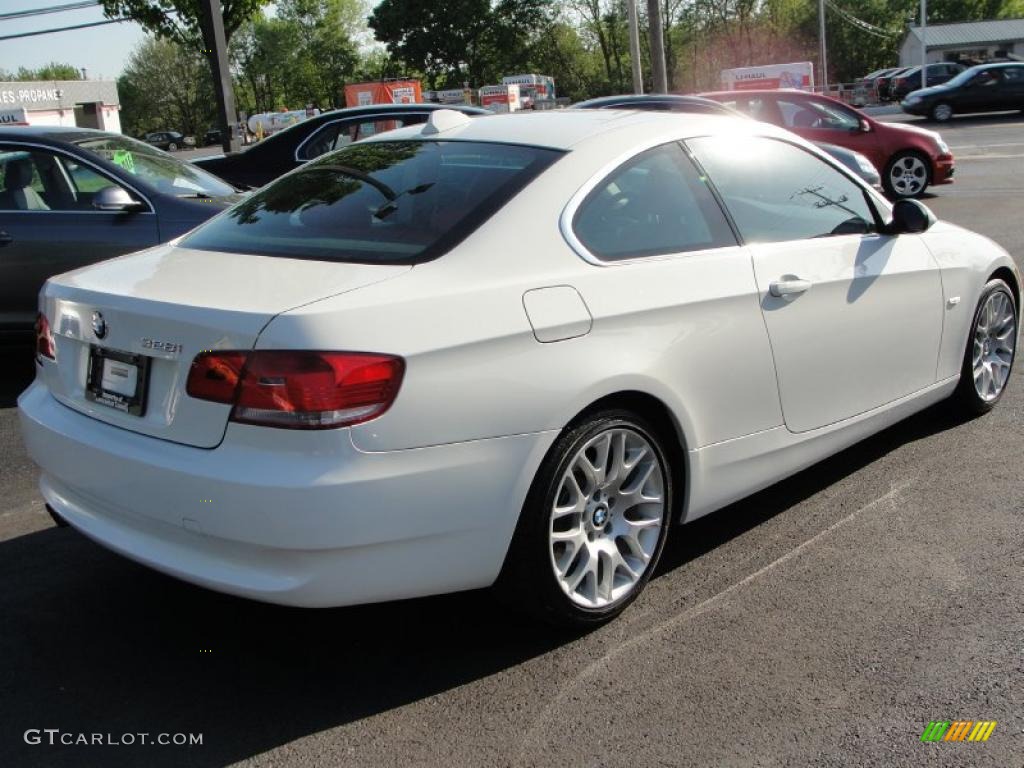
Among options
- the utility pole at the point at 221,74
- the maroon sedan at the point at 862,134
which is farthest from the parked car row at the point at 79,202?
the maroon sedan at the point at 862,134

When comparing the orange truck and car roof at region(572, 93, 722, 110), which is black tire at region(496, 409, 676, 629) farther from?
the orange truck

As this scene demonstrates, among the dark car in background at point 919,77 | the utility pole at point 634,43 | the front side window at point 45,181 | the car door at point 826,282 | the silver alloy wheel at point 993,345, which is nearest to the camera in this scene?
the car door at point 826,282

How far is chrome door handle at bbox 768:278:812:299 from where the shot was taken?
148 inches

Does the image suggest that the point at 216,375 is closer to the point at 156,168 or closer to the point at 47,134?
the point at 47,134

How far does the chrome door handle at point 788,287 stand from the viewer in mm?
3754

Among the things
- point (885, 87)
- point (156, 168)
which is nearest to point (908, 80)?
point (885, 87)

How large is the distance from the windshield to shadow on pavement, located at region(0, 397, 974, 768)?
12.2ft

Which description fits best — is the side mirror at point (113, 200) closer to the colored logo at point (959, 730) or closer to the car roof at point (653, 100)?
the colored logo at point (959, 730)

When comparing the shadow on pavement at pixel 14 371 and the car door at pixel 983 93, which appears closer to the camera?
the shadow on pavement at pixel 14 371

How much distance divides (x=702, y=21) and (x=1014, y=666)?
83.5 metres

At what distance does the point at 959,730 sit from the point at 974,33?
81.1 metres

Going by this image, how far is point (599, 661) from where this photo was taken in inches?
124

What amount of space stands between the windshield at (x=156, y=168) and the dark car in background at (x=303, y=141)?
2226mm

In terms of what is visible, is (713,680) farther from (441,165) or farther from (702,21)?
(702,21)
